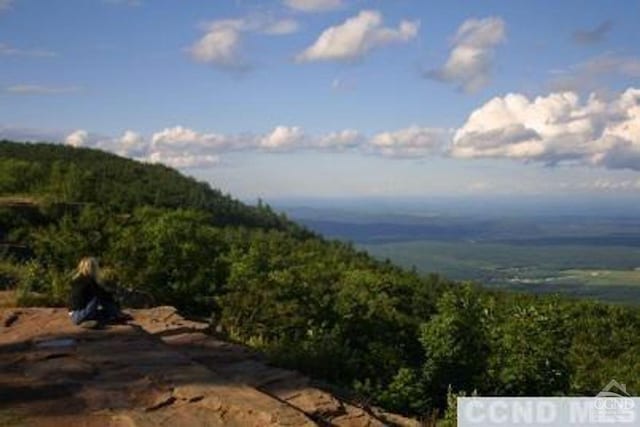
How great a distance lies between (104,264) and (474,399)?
53.7 feet

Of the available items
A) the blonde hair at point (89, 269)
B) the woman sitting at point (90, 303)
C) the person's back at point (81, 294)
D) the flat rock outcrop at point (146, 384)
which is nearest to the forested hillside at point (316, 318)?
the flat rock outcrop at point (146, 384)

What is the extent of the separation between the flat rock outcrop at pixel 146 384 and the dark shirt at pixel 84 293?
0.38m

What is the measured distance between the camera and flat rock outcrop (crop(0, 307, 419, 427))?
7.99m

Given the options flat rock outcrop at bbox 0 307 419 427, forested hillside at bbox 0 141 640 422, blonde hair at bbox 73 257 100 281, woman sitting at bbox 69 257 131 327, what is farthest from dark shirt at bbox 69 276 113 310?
forested hillside at bbox 0 141 640 422

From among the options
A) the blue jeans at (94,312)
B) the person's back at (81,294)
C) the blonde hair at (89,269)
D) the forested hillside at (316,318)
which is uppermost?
the blonde hair at (89,269)

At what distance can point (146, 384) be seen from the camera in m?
9.02

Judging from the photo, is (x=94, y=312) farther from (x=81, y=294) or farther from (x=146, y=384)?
(x=146, y=384)

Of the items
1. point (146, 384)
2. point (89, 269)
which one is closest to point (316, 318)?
point (89, 269)

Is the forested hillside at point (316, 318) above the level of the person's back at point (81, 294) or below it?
below

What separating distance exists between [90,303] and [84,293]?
0.20 m

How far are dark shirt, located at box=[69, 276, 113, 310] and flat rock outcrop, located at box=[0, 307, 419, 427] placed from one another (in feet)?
1.24

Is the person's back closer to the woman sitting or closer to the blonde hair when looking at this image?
the woman sitting

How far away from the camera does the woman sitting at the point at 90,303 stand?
12.2m

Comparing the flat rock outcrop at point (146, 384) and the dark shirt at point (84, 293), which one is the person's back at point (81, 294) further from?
the flat rock outcrop at point (146, 384)
